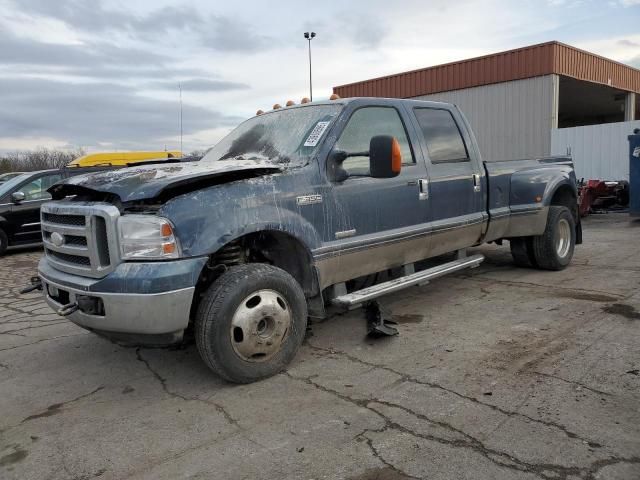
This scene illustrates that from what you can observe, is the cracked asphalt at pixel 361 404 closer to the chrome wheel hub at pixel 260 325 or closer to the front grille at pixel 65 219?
the chrome wheel hub at pixel 260 325

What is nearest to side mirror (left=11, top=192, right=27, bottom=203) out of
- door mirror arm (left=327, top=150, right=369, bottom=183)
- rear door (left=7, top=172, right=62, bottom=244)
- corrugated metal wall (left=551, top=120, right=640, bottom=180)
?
rear door (left=7, top=172, right=62, bottom=244)

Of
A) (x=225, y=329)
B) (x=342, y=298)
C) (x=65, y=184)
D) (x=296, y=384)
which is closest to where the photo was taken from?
(x=225, y=329)

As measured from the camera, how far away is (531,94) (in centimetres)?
1767

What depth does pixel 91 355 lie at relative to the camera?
14.2 ft

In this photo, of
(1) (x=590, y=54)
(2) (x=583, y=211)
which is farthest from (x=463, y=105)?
(2) (x=583, y=211)

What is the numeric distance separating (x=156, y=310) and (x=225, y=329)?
444 millimetres

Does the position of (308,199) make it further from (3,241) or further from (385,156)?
(3,241)

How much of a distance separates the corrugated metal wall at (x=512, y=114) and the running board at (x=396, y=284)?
13831mm

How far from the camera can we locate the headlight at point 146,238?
3.11m

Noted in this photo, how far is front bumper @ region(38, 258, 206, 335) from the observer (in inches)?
121

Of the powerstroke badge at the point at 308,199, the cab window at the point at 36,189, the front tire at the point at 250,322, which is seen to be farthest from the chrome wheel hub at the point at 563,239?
the cab window at the point at 36,189

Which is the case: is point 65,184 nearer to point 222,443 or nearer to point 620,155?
point 222,443

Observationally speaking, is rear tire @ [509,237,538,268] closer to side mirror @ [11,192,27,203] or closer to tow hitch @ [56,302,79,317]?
tow hitch @ [56,302,79,317]

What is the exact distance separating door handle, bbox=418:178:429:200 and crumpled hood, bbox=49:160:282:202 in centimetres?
153
